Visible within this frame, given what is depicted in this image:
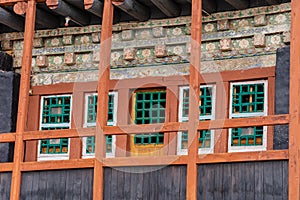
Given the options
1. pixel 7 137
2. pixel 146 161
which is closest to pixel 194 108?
pixel 146 161

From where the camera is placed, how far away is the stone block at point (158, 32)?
16891mm

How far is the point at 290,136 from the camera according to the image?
13.5 meters

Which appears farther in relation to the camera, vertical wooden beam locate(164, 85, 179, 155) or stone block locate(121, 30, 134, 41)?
stone block locate(121, 30, 134, 41)

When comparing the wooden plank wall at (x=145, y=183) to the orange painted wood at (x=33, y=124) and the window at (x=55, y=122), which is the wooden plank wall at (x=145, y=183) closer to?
the window at (x=55, y=122)

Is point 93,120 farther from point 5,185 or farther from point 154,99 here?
point 5,185

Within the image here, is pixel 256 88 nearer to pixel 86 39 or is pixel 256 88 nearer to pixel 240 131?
pixel 240 131

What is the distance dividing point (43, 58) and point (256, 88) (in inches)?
167

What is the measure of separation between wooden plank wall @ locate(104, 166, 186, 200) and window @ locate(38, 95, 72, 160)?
290 cm

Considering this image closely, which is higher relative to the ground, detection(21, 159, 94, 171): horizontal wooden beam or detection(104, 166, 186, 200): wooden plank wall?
detection(21, 159, 94, 171): horizontal wooden beam

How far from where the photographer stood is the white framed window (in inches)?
676

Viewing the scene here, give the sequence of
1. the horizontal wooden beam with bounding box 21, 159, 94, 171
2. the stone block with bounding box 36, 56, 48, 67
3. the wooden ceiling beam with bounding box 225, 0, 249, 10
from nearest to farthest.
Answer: the horizontal wooden beam with bounding box 21, 159, 94, 171 → the wooden ceiling beam with bounding box 225, 0, 249, 10 → the stone block with bounding box 36, 56, 48, 67

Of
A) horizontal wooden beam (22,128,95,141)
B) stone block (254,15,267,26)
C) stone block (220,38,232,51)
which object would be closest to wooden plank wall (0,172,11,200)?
horizontal wooden beam (22,128,95,141)

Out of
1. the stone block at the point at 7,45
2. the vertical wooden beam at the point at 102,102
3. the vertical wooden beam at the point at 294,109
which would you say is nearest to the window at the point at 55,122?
the stone block at the point at 7,45

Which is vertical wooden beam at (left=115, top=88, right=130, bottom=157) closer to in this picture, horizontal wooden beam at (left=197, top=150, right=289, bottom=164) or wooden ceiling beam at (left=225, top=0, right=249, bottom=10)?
wooden ceiling beam at (left=225, top=0, right=249, bottom=10)
